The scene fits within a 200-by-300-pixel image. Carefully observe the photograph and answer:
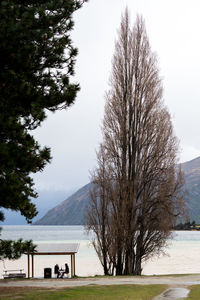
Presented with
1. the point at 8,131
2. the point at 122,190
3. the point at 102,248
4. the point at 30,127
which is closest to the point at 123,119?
the point at 122,190

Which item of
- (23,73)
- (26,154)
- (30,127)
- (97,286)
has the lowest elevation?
(97,286)

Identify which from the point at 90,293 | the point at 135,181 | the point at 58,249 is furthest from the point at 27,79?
the point at 58,249

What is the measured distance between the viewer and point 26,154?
1027cm

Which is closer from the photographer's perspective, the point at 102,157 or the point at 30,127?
the point at 30,127

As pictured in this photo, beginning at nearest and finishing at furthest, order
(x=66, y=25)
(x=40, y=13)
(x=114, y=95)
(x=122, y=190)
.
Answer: (x=40, y=13) → (x=66, y=25) → (x=122, y=190) → (x=114, y=95)

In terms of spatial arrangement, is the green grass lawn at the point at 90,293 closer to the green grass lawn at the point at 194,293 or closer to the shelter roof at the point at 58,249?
the green grass lawn at the point at 194,293

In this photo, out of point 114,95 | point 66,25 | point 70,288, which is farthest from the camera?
point 114,95

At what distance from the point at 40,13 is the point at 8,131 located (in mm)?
3229

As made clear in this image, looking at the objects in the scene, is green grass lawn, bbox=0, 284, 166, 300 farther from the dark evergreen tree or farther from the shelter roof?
the shelter roof

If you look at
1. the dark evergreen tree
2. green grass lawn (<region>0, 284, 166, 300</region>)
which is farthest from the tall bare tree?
the dark evergreen tree

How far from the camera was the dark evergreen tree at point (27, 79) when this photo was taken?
34.0ft

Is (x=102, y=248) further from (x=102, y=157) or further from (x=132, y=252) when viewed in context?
(x=102, y=157)

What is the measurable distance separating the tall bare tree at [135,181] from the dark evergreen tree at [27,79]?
33.5 feet

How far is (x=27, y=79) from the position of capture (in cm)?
1176
